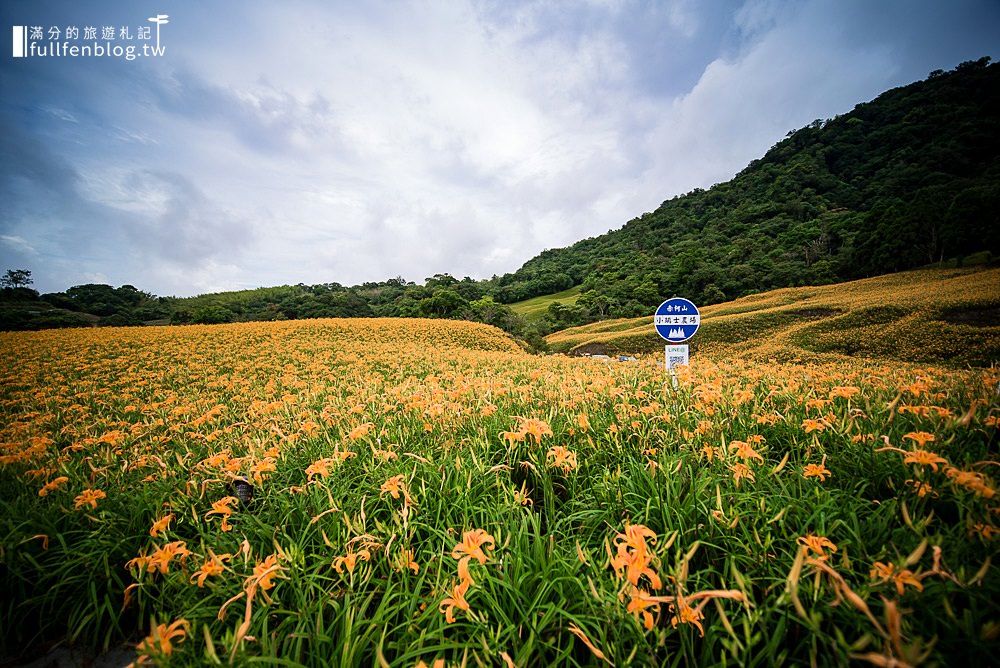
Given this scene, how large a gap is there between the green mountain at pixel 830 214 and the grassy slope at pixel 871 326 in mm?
5497

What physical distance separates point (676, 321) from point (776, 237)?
55080 millimetres

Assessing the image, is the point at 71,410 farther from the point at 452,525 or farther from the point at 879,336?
the point at 879,336

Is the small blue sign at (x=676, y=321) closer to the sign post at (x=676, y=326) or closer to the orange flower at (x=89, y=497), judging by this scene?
the sign post at (x=676, y=326)

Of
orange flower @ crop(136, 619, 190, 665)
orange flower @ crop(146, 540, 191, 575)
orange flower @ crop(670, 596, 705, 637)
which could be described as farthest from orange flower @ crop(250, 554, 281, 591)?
orange flower @ crop(670, 596, 705, 637)

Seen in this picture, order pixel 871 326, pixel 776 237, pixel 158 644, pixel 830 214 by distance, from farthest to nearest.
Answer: pixel 830 214
pixel 776 237
pixel 871 326
pixel 158 644

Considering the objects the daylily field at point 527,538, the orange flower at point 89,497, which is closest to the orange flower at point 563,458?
the daylily field at point 527,538

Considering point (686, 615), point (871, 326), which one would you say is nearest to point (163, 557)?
point (686, 615)

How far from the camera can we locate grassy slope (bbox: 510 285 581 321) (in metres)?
55.1

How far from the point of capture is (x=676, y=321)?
452 centimetres

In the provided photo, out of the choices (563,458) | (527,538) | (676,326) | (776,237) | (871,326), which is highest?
(776,237)

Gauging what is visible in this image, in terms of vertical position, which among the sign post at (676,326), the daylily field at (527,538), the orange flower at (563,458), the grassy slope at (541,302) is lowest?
the daylily field at (527,538)

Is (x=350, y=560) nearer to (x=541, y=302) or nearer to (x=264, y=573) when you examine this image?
(x=264, y=573)

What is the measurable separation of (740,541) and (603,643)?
778 millimetres

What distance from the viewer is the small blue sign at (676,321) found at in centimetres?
447
